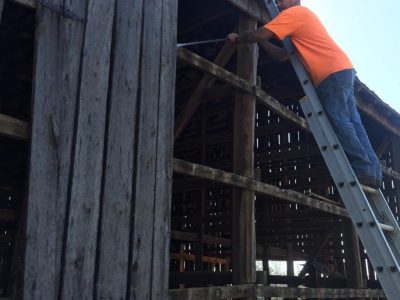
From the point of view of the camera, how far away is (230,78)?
4.86m

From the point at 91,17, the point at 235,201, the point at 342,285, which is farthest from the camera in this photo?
the point at 342,285

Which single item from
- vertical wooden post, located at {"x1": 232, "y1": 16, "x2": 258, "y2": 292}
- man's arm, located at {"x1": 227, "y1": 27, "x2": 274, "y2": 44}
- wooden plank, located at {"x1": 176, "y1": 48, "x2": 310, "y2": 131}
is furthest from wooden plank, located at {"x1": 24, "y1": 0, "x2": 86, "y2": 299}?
vertical wooden post, located at {"x1": 232, "y1": 16, "x2": 258, "y2": 292}

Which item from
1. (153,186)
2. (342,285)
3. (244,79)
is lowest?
(342,285)

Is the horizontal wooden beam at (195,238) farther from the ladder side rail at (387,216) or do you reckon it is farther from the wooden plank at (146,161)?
the wooden plank at (146,161)

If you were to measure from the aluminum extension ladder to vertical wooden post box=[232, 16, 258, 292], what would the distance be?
2.72 feet

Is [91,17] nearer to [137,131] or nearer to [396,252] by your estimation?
[137,131]

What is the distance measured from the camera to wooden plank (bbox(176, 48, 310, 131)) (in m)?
4.34

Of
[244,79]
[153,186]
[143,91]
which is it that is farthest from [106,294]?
[244,79]

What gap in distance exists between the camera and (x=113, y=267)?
10.1 ft

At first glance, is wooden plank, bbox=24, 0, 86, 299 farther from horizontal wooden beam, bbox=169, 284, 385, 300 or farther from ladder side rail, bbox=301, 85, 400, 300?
ladder side rail, bbox=301, 85, 400, 300

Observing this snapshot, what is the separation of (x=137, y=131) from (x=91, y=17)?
83cm

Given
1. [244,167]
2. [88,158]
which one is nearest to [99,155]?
[88,158]

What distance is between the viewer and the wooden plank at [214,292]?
3.65 metres

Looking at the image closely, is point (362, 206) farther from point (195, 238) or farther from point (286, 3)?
point (195, 238)
